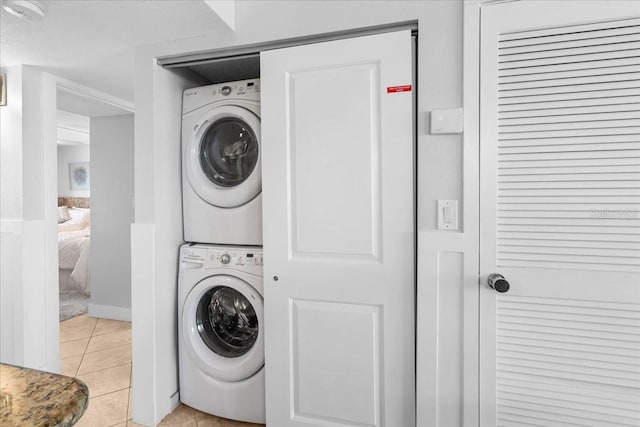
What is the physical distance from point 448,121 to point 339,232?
662 mm

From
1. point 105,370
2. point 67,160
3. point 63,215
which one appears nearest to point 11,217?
point 105,370

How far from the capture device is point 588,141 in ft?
4.20

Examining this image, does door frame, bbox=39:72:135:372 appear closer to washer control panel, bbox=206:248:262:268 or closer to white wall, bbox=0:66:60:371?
white wall, bbox=0:66:60:371

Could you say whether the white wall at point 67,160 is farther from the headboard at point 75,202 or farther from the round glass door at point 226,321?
the round glass door at point 226,321

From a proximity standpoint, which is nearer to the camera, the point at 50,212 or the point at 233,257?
the point at 233,257

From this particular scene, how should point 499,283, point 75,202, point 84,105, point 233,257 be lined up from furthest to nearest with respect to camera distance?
1. point 75,202
2. point 84,105
3. point 233,257
4. point 499,283

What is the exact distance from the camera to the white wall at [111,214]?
3.38 m

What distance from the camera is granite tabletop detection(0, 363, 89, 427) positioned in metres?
0.46

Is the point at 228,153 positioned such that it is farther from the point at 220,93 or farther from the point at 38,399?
the point at 38,399

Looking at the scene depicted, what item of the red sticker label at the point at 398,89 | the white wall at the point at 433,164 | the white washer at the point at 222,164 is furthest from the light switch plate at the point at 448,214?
the white washer at the point at 222,164

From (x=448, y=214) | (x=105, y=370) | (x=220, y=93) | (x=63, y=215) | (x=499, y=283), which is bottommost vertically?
(x=105, y=370)

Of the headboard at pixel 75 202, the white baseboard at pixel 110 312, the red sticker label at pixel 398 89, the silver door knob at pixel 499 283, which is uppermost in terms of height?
the red sticker label at pixel 398 89

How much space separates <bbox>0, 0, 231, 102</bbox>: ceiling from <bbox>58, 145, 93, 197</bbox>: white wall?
5193 mm

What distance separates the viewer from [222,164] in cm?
200
